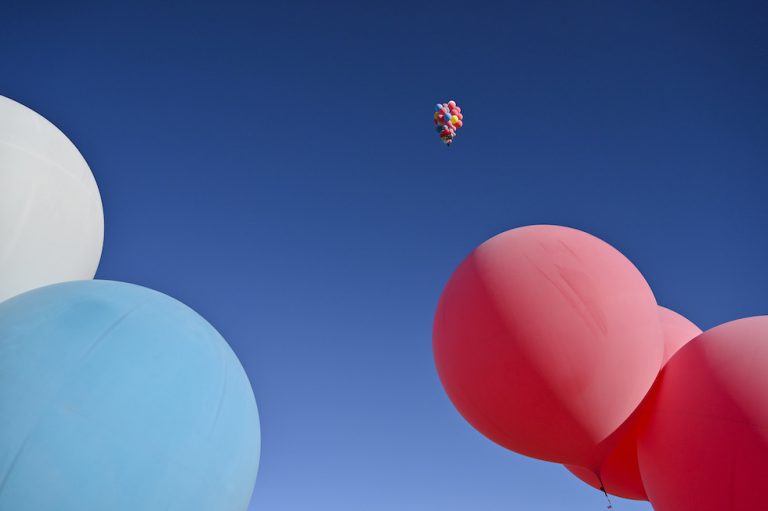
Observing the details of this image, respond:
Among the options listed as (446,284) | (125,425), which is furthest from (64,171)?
(446,284)

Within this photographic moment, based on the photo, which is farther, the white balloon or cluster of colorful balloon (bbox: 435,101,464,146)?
cluster of colorful balloon (bbox: 435,101,464,146)

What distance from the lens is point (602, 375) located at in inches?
165

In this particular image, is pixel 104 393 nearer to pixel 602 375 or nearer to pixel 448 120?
pixel 602 375

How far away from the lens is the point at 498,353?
174 inches

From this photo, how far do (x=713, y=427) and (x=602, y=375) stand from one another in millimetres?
824

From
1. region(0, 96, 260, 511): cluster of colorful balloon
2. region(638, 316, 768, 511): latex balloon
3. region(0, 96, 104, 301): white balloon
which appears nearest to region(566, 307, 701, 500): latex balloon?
region(638, 316, 768, 511): latex balloon

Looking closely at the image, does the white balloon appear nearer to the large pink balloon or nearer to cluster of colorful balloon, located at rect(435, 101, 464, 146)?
the large pink balloon

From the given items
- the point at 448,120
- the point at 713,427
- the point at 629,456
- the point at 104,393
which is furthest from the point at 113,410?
the point at 448,120

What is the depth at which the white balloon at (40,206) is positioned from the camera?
4.06 metres

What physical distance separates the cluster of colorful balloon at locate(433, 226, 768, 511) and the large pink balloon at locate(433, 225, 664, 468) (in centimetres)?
1

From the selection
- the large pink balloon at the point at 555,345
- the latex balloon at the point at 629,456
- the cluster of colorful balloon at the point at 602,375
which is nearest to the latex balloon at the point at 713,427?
the cluster of colorful balloon at the point at 602,375

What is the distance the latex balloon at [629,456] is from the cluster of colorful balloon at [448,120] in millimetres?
5615

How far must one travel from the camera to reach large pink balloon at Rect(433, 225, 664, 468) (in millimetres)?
4223

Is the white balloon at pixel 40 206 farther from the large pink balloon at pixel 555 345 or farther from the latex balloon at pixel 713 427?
the latex balloon at pixel 713 427
